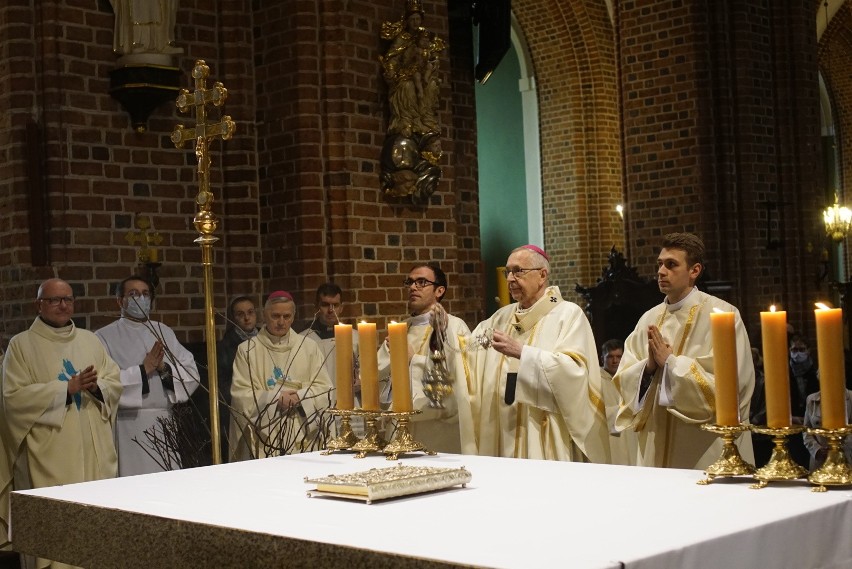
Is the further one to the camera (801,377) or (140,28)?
(801,377)

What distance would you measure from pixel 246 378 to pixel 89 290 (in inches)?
44.4

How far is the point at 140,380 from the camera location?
6586 mm

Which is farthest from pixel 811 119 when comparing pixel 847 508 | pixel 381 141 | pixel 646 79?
pixel 847 508

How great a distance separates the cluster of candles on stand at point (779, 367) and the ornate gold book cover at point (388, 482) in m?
0.69

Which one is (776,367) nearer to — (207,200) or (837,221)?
(207,200)

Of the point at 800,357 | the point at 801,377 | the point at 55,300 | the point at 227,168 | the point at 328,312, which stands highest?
the point at 227,168

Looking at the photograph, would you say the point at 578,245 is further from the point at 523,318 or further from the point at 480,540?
the point at 480,540

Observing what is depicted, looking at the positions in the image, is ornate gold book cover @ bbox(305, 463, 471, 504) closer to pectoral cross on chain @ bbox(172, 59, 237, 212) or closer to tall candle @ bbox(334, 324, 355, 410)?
tall candle @ bbox(334, 324, 355, 410)

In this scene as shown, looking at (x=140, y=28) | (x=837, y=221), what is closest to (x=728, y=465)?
(x=140, y=28)

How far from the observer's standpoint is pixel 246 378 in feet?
21.6

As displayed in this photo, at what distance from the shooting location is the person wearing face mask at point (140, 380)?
656 cm

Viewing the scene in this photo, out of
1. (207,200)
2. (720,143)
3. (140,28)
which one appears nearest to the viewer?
(207,200)

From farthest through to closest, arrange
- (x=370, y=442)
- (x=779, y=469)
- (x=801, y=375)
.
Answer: (x=801, y=375) < (x=370, y=442) < (x=779, y=469)

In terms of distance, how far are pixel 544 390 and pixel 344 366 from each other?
1630 millimetres
